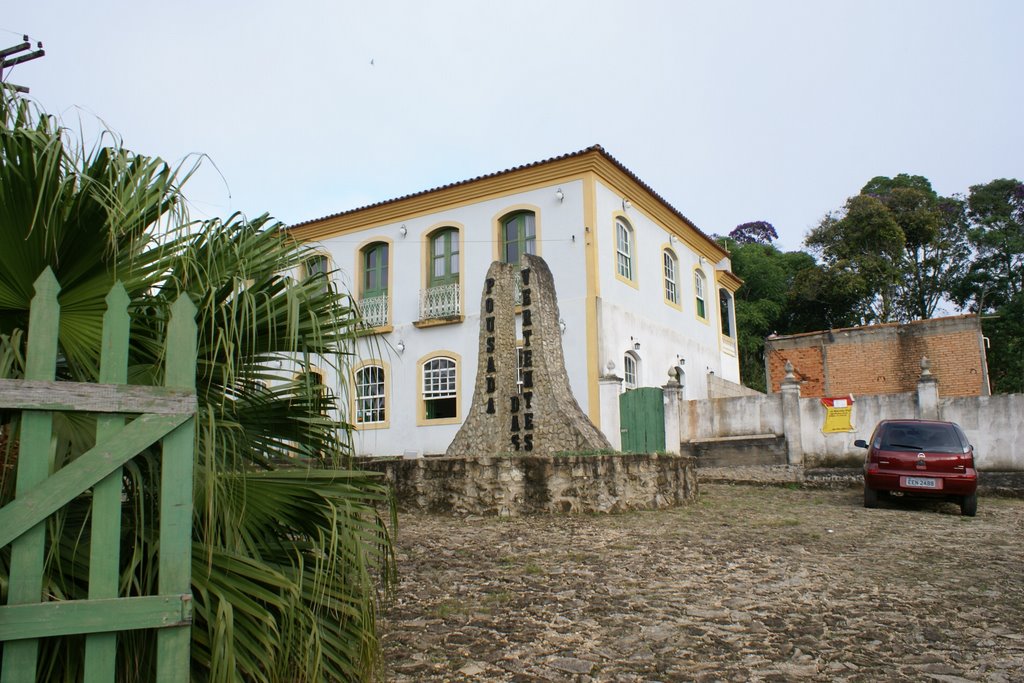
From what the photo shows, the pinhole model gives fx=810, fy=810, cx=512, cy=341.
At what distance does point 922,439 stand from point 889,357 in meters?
12.0

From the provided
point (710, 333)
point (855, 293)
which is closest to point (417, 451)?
point (710, 333)

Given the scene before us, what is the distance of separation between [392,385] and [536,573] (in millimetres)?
13541

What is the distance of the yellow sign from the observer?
14633mm

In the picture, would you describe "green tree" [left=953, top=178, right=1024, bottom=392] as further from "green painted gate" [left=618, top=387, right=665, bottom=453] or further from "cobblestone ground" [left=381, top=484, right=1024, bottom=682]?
"cobblestone ground" [left=381, top=484, right=1024, bottom=682]

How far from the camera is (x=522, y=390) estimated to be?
11570mm

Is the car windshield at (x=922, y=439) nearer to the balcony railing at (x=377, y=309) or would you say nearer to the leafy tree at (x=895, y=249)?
the balcony railing at (x=377, y=309)

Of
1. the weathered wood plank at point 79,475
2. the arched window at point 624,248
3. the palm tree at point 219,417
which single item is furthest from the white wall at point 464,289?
the weathered wood plank at point 79,475

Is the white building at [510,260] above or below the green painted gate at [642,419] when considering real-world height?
above

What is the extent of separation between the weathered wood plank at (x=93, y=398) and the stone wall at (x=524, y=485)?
7.44m

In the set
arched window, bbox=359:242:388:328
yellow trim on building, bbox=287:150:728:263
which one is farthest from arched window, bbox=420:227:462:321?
arched window, bbox=359:242:388:328

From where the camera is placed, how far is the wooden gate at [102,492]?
7.30 feet

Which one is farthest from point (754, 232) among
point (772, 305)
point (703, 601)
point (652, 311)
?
point (703, 601)

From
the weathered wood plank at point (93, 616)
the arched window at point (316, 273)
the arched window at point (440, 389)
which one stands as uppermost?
the arched window at point (440, 389)

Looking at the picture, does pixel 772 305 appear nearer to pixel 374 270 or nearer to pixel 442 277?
pixel 442 277
